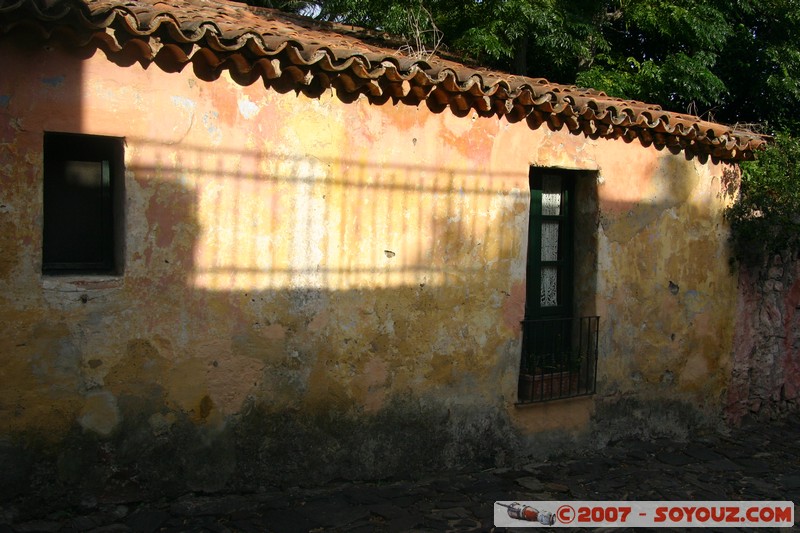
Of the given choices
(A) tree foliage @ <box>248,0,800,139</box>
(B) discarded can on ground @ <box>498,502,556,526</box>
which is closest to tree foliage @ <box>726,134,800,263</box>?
(A) tree foliage @ <box>248,0,800,139</box>

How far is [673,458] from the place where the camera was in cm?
714

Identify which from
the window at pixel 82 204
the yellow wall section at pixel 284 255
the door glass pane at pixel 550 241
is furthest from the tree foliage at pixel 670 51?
the window at pixel 82 204

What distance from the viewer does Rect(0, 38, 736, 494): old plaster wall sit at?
4.52 metres

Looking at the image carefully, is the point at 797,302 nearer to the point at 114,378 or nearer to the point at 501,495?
the point at 501,495

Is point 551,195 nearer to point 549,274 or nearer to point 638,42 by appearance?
point 549,274

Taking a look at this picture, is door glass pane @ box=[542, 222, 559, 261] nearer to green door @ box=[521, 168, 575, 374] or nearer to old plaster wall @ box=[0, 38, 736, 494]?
green door @ box=[521, 168, 575, 374]

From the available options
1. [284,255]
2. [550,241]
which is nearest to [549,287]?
[550,241]

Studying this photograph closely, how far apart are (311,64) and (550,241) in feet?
10.1

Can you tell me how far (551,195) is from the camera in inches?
281

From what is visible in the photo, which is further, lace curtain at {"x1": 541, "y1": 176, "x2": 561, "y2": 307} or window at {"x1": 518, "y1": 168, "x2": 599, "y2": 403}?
lace curtain at {"x1": 541, "y1": 176, "x2": 561, "y2": 307}

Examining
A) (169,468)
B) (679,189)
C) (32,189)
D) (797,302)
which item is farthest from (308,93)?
(797,302)

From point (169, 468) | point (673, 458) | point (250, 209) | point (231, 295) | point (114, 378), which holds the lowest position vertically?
point (673, 458)

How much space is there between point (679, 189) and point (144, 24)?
535cm

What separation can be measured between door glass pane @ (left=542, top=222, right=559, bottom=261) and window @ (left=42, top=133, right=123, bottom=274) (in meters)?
3.84
